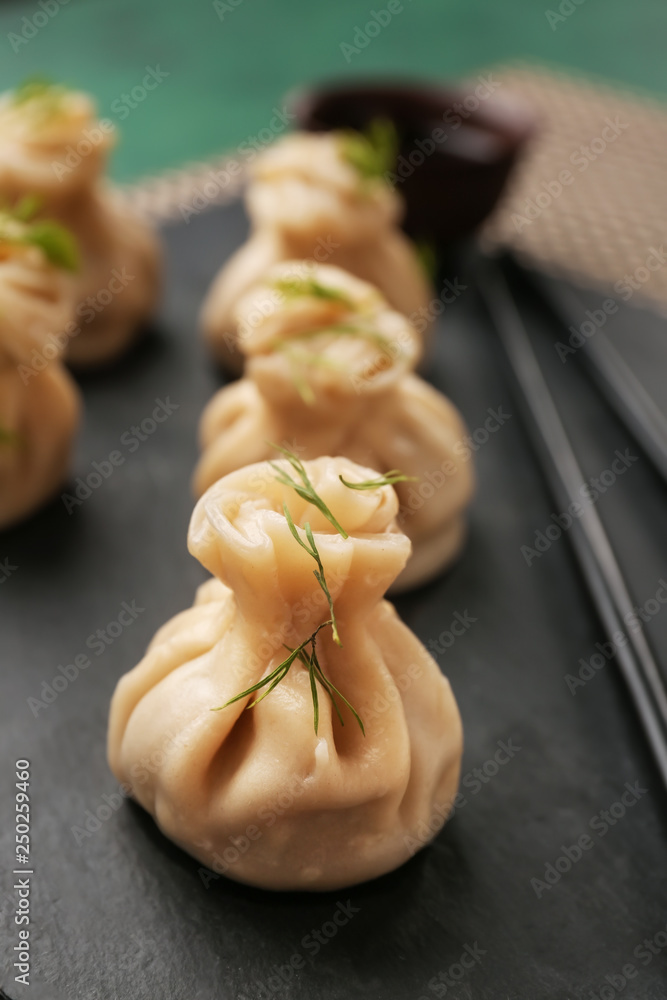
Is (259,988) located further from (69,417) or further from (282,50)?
(282,50)

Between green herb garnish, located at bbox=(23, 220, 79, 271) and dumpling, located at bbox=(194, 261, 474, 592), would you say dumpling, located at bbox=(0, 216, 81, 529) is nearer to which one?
green herb garnish, located at bbox=(23, 220, 79, 271)

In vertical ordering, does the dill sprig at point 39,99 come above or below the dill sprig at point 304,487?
below

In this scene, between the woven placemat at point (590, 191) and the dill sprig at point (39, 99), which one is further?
the woven placemat at point (590, 191)

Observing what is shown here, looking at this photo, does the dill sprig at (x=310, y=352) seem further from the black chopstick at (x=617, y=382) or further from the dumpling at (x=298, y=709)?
the black chopstick at (x=617, y=382)

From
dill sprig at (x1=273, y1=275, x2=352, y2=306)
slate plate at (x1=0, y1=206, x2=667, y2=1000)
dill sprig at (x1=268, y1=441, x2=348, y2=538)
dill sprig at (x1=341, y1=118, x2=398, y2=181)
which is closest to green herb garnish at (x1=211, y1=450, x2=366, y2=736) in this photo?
dill sprig at (x1=268, y1=441, x2=348, y2=538)

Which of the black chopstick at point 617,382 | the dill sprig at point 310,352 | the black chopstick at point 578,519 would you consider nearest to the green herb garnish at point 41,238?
the dill sprig at point 310,352

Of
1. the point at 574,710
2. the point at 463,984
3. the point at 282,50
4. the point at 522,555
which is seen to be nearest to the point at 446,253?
the point at 522,555

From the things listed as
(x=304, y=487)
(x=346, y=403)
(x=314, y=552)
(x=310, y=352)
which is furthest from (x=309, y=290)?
(x=314, y=552)
